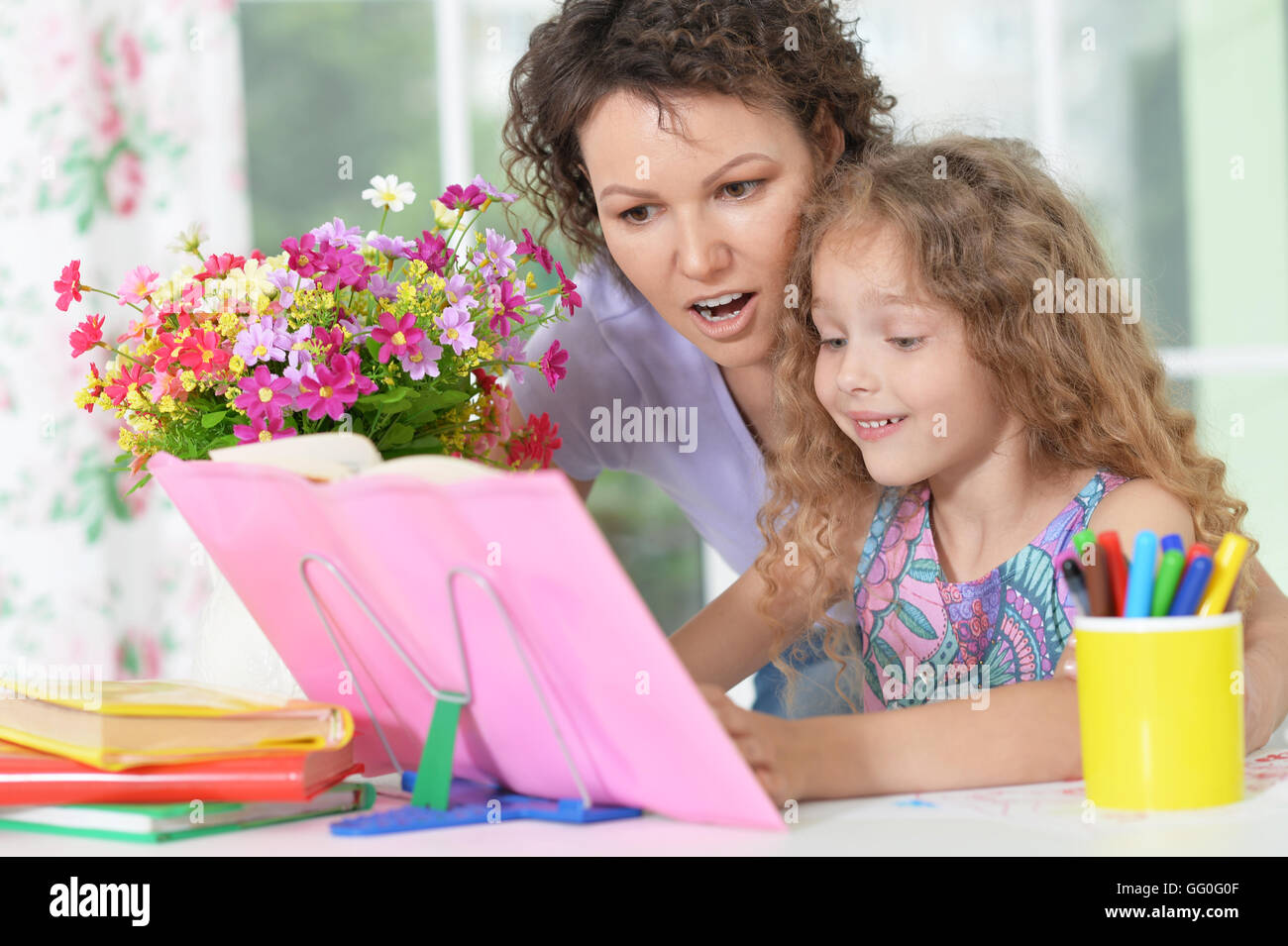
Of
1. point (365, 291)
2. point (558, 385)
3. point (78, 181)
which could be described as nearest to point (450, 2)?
point (78, 181)

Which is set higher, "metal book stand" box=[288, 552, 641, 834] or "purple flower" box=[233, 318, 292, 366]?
"purple flower" box=[233, 318, 292, 366]

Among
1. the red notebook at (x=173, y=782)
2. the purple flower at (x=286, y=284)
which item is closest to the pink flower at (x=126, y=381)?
the purple flower at (x=286, y=284)

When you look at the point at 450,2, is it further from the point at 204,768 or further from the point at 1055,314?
the point at 204,768

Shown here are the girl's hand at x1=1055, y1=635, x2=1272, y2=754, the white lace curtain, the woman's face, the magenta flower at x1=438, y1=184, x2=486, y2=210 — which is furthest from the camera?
the white lace curtain

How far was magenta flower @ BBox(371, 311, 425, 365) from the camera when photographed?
0.91 m

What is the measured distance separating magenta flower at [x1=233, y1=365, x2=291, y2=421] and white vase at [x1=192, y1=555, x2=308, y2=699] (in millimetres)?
122

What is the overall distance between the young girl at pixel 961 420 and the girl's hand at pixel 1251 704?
130mm

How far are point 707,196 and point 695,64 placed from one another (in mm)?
120

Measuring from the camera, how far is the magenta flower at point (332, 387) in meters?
0.88

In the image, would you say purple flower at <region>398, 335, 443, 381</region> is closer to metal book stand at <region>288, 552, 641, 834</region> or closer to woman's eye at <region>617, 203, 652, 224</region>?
metal book stand at <region>288, 552, 641, 834</region>

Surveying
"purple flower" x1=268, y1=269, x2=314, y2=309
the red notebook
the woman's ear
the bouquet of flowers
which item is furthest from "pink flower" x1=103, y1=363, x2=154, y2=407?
the woman's ear

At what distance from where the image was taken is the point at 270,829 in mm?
675

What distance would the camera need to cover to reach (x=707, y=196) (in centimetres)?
119

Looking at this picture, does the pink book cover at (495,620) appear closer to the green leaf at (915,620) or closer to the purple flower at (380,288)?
the purple flower at (380,288)
